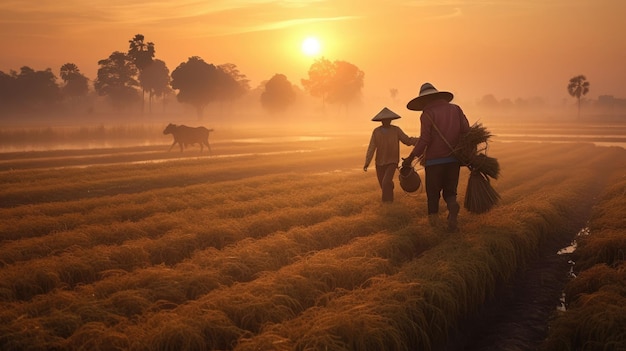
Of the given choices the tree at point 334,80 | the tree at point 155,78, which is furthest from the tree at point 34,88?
the tree at point 334,80

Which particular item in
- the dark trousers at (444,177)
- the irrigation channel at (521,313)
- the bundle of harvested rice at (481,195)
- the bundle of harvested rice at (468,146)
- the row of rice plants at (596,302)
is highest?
the bundle of harvested rice at (468,146)

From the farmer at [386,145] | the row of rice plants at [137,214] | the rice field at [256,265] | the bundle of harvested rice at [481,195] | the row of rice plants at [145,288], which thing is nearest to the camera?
the rice field at [256,265]

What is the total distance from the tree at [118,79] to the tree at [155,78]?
2052 mm

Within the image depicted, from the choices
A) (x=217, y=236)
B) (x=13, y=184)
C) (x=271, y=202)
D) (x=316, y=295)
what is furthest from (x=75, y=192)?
(x=316, y=295)

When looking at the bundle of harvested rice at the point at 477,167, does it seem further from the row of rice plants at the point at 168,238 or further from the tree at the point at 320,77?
the tree at the point at 320,77

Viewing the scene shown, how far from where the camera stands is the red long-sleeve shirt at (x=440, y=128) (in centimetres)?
958

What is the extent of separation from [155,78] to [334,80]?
1758 inches

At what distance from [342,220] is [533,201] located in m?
5.49

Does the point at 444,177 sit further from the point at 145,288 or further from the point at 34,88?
the point at 34,88

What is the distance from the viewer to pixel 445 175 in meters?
9.76

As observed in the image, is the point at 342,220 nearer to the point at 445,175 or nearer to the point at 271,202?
the point at 445,175

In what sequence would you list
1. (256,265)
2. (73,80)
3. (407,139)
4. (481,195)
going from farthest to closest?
(73,80) → (407,139) → (481,195) → (256,265)

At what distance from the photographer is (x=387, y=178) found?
12.1 m

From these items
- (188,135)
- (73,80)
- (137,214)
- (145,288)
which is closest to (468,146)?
(145,288)
